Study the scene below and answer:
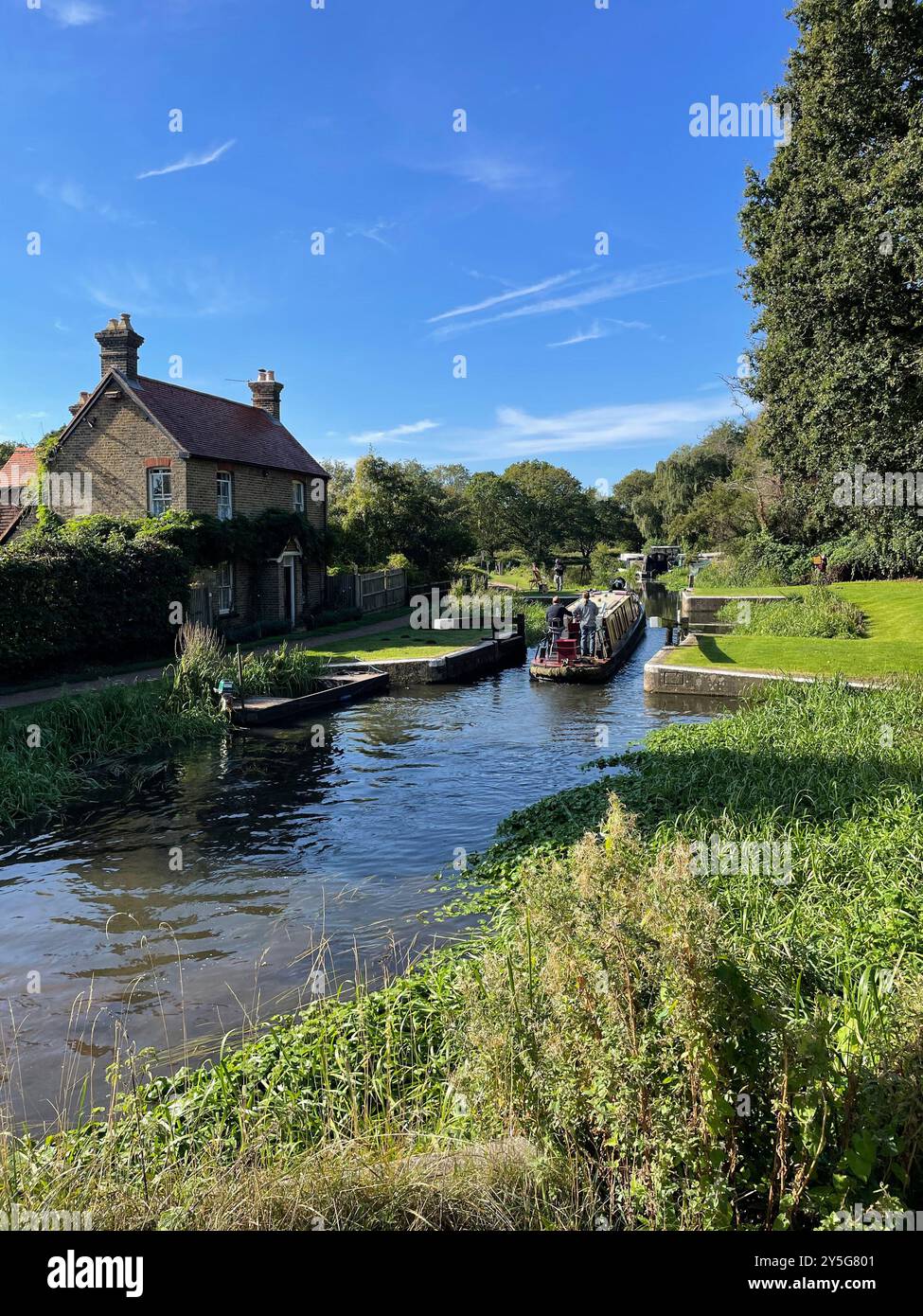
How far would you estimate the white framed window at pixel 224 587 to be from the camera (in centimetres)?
2741

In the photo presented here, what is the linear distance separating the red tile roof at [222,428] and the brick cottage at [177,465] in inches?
2.1

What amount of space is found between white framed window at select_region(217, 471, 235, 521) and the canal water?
1408 cm

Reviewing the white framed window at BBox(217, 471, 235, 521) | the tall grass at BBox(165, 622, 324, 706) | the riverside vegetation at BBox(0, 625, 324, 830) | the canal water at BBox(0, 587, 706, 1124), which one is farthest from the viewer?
the white framed window at BBox(217, 471, 235, 521)

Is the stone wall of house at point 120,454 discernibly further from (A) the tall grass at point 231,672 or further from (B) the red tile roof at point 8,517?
(A) the tall grass at point 231,672

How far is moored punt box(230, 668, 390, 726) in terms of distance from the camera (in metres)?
16.3

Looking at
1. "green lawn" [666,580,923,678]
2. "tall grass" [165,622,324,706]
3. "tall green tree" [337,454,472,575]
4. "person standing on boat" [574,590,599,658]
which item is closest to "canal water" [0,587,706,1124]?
"tall grass" [165,622,324,706]

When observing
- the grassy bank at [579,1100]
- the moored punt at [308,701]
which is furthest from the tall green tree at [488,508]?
the grassy bank at [579,1100]

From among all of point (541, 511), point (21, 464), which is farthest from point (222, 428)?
point (541, 511)

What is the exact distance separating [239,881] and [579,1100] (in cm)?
630

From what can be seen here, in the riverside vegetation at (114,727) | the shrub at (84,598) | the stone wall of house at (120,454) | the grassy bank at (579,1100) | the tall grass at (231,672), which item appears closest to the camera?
the grassy bank at (579,1100)

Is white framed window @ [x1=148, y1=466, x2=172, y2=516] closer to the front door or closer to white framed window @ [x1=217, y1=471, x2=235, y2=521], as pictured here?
white framed window @ [x1=217, y1=471, x2=235, y2=521]

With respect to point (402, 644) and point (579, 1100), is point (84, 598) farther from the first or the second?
point (579, 1100)
